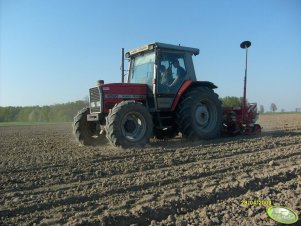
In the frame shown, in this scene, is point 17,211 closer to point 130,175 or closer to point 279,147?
point 130,175

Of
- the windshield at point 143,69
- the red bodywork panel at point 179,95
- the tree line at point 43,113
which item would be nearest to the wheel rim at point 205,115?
the red bodywork panel at point 179,95

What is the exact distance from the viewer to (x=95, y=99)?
9148 mm

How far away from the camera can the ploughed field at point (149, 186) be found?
4027 millimetres

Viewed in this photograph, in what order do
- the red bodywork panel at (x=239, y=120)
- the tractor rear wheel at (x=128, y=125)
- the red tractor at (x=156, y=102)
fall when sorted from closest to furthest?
the tractor rear wheel at (x=128, y=125) < the red tractor at (x=156, y=102) < the red bodywork panel at (x=239, y=120)

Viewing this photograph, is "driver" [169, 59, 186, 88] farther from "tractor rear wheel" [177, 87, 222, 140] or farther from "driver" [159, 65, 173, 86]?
"tractor rear wheel" [177, 87, 222, 140]

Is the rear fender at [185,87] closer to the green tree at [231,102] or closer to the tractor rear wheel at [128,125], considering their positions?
the tractor rear wheel at [128,125]

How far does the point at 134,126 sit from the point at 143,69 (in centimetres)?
177

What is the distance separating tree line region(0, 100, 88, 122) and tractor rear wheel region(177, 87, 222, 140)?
89.0 ft

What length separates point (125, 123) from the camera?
8.66m

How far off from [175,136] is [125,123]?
2.66 meters

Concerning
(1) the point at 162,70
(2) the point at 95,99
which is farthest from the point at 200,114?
(2) the point at 95,99

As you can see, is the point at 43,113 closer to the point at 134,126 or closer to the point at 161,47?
the point at 161,47

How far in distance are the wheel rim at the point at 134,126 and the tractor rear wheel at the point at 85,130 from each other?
1.27m

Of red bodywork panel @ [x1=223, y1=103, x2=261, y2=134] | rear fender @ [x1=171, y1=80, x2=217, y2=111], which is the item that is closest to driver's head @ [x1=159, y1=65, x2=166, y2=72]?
rear fender @ [x1=171, y1=80, x2=217, y2=111]
